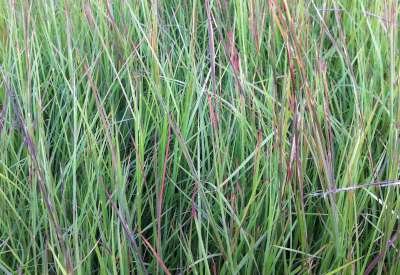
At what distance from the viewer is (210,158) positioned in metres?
0.86

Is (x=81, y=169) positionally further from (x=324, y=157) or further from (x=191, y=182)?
(x=324, y=157)

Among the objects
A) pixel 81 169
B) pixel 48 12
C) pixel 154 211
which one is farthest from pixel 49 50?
pixel 154 211

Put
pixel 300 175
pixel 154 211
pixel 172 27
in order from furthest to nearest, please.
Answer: pixel 172 27 → pixel 154 211 → pixel 300 175

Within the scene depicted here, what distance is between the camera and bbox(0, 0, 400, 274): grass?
0.69 meters

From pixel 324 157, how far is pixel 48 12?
0.68 meters

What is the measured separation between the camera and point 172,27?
1072 mm

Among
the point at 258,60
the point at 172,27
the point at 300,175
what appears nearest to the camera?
the point at 300,175

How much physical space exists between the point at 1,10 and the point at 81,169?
1.55 feet

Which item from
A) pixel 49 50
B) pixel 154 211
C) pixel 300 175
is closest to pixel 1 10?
pixel 49 50

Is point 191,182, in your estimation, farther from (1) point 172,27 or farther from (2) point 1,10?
(2) point 1,10

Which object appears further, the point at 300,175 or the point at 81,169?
the point at 81,169

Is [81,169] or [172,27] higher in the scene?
[172,27]

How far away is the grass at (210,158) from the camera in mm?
690

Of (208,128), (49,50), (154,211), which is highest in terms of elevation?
(49,50)
